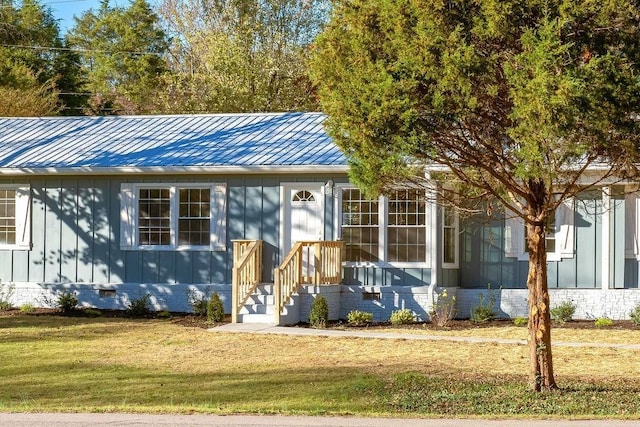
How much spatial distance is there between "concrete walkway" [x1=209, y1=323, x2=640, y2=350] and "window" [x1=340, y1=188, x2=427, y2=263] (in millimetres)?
2332

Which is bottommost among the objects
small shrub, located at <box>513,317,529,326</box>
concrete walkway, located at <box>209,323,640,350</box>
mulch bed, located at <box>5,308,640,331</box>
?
concrete walkway, located at <box>209,323,640,350</box>

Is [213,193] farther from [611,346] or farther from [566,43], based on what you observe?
[566,43]

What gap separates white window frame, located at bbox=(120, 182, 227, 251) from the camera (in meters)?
23.8

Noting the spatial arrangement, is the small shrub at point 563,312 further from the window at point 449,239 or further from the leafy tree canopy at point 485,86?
the leafy tree canopy at point 485,86

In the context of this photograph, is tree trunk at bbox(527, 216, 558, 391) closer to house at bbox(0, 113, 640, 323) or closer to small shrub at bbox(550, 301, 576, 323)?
house at bbox(0, 113, 640, 323)

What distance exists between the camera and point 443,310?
22.1m

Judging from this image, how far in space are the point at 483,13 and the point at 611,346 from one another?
7.96 meters

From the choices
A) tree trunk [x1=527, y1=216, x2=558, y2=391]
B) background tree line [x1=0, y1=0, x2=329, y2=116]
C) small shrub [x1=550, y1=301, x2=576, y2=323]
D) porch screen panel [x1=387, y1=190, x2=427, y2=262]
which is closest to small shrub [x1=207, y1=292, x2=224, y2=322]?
porch screen panel [x1=387, y1=190, x2=427, y2=262]

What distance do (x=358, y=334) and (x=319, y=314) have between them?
1.52 m

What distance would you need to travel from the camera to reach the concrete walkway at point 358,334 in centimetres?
1875

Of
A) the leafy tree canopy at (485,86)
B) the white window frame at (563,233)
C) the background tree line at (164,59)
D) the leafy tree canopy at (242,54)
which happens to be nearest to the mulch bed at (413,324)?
the white window frame at (563,233)

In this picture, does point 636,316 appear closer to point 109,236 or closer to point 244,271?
point 244,271

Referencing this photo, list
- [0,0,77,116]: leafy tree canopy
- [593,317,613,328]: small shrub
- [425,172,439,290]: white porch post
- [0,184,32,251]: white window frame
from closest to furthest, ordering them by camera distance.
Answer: [593,317,613,328]: small shrub < [425,172,439,290]: white porch post < [0,184,32,251]: white window frame < [0,0,77,116]: leafy tree canopy

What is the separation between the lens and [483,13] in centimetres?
1238
